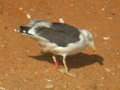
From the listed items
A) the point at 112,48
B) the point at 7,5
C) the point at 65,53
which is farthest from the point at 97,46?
the point at 7,5

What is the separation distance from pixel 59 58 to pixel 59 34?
88cm

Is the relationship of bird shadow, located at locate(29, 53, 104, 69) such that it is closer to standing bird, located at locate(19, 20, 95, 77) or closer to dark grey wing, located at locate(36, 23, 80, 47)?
standing bird, located at locate(19, 20, 95, 77)

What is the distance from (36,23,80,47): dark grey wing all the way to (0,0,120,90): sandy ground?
58 cm

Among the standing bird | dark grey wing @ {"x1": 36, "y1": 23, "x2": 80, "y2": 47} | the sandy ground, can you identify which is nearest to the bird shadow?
the sandy ground

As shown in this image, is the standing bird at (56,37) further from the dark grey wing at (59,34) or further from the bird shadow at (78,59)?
the bird shadow at (78,59)

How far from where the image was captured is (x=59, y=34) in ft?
16.9

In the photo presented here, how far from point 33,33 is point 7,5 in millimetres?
2304

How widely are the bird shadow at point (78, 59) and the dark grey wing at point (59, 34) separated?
0.69 metres

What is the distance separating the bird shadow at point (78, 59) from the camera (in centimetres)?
573

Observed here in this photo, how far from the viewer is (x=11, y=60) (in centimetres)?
545

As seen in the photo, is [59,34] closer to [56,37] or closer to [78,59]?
→ [56,37]

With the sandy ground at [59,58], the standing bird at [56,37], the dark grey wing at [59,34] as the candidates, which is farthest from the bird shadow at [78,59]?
the dark grey wing at [59,34]

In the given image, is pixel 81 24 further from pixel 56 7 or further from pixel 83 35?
pixel 83 35

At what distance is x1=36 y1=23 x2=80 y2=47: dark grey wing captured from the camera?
201 inches
